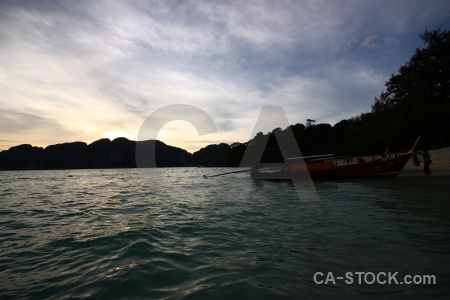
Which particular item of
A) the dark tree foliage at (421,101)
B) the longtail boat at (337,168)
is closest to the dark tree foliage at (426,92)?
the dark tree foliage at (421,101)

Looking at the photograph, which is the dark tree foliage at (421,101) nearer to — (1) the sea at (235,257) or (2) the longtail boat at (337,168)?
(2) the longtail boat at (337,168)

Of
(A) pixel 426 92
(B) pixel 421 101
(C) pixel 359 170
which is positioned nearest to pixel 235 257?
(C) pixel 359 170

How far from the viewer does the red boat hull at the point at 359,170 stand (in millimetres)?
24016

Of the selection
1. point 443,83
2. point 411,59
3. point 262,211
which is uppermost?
point 411,59

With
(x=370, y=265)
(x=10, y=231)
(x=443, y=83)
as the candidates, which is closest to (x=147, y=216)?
(x=10, y=231)

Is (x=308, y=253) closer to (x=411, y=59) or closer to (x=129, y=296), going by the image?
(x=129, y=296)

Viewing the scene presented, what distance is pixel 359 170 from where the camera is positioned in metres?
25.5

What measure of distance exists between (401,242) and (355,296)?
3.27 meters

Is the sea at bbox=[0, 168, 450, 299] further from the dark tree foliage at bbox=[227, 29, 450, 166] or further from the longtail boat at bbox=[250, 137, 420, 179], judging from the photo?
the dark tree foliage at bbox=[227, 29, 450, 166]

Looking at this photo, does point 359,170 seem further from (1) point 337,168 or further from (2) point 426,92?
(2) point 426,92

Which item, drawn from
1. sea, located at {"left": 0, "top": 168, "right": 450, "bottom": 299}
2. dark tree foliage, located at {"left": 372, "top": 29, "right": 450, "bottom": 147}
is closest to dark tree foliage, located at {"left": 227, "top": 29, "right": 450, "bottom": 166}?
dark tree foliage, located at {"left": 372, "top": 29, "right": 450, "bottom": 147}

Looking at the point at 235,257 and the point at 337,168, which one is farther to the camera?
the point at 337,168

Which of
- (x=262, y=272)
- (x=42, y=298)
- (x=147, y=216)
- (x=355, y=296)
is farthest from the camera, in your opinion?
(x=147, y=216)

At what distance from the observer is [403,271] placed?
430 centimetres
